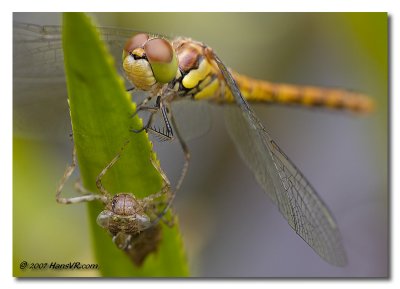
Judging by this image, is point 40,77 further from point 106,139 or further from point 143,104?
point 106,139

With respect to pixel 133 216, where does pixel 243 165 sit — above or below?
below

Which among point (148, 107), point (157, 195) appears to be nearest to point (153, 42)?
point (148, 107)

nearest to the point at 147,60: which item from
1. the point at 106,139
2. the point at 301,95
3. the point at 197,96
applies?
the point at 106,139

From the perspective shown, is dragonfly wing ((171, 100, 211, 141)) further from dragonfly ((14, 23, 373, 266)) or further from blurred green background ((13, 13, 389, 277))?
blurred green background ((13, 13, 389, 277))

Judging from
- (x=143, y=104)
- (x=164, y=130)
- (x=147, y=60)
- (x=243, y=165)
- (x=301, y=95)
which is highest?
(x=147, y=60)

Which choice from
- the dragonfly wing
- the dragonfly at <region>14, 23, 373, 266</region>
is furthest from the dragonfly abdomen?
the dragonfly wing

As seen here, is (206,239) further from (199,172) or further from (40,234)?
(40,234)
